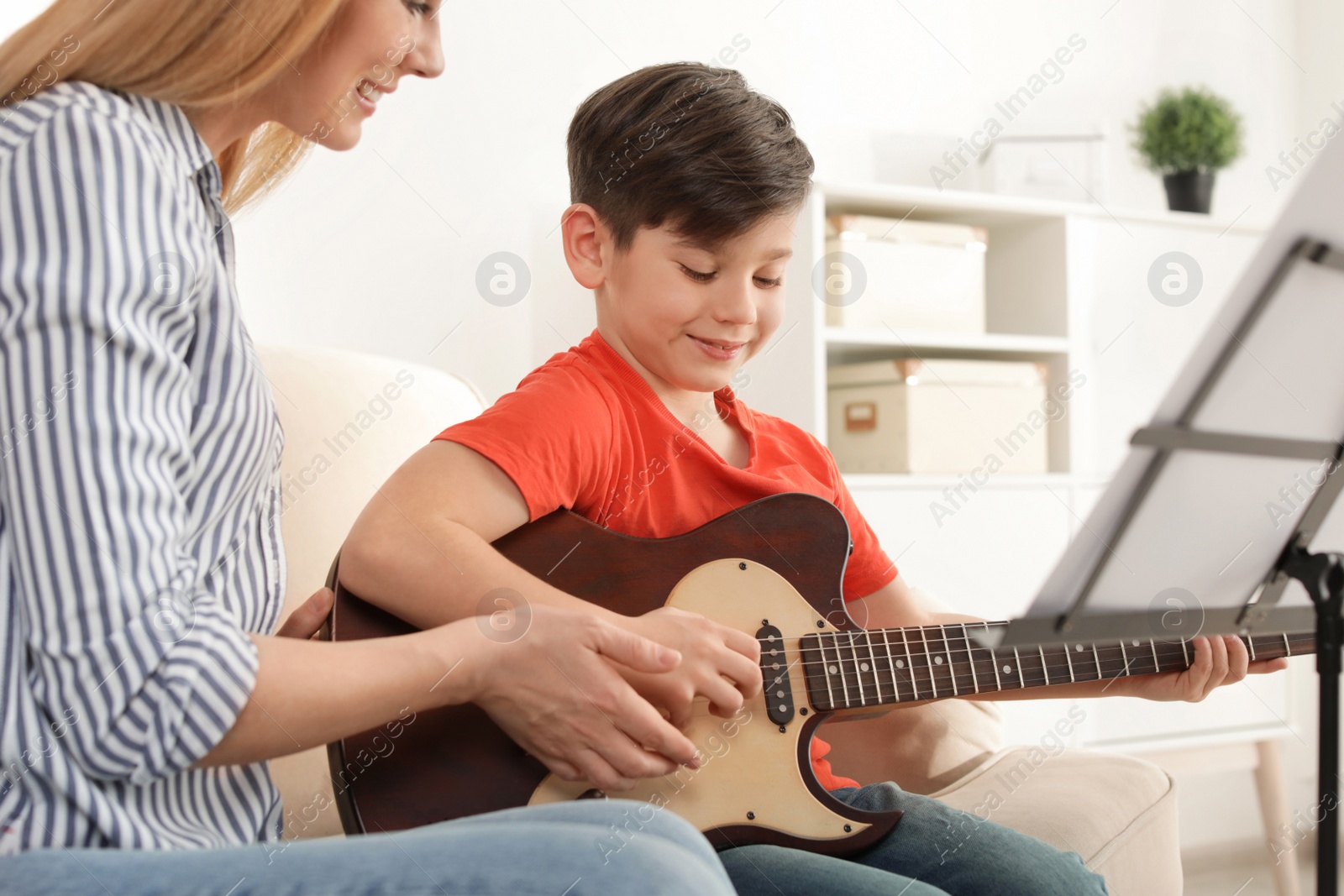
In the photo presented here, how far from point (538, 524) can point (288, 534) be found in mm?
370

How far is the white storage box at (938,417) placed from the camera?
6.59ft

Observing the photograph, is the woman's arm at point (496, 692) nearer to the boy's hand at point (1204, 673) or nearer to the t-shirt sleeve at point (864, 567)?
the t-shirt sleeve at point (864, 567)

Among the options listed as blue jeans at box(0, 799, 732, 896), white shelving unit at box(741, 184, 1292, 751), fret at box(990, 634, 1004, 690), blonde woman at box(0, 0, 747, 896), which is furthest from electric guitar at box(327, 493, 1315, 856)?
white shelving unit at box(741, 184, 1292, 751)

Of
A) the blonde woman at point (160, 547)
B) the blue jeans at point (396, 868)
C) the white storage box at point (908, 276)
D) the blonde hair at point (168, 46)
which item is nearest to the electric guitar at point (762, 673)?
the blonde woman at point (160, 547)

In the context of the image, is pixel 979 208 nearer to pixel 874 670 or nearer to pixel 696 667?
pixel 874 670

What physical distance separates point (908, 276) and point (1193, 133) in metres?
0.84

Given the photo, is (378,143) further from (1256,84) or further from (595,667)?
(1256,84)

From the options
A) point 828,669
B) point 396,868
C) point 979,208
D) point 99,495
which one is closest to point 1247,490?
point 828,669

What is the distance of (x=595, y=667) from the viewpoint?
76 centimetres

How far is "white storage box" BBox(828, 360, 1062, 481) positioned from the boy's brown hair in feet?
3.17

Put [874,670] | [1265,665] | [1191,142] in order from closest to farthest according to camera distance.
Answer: [874,670]
[1265,665]
[1191,142]

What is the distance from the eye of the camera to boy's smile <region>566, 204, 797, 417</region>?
1.04m

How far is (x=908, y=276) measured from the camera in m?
2.03

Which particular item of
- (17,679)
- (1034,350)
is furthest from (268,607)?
(1034,350)
